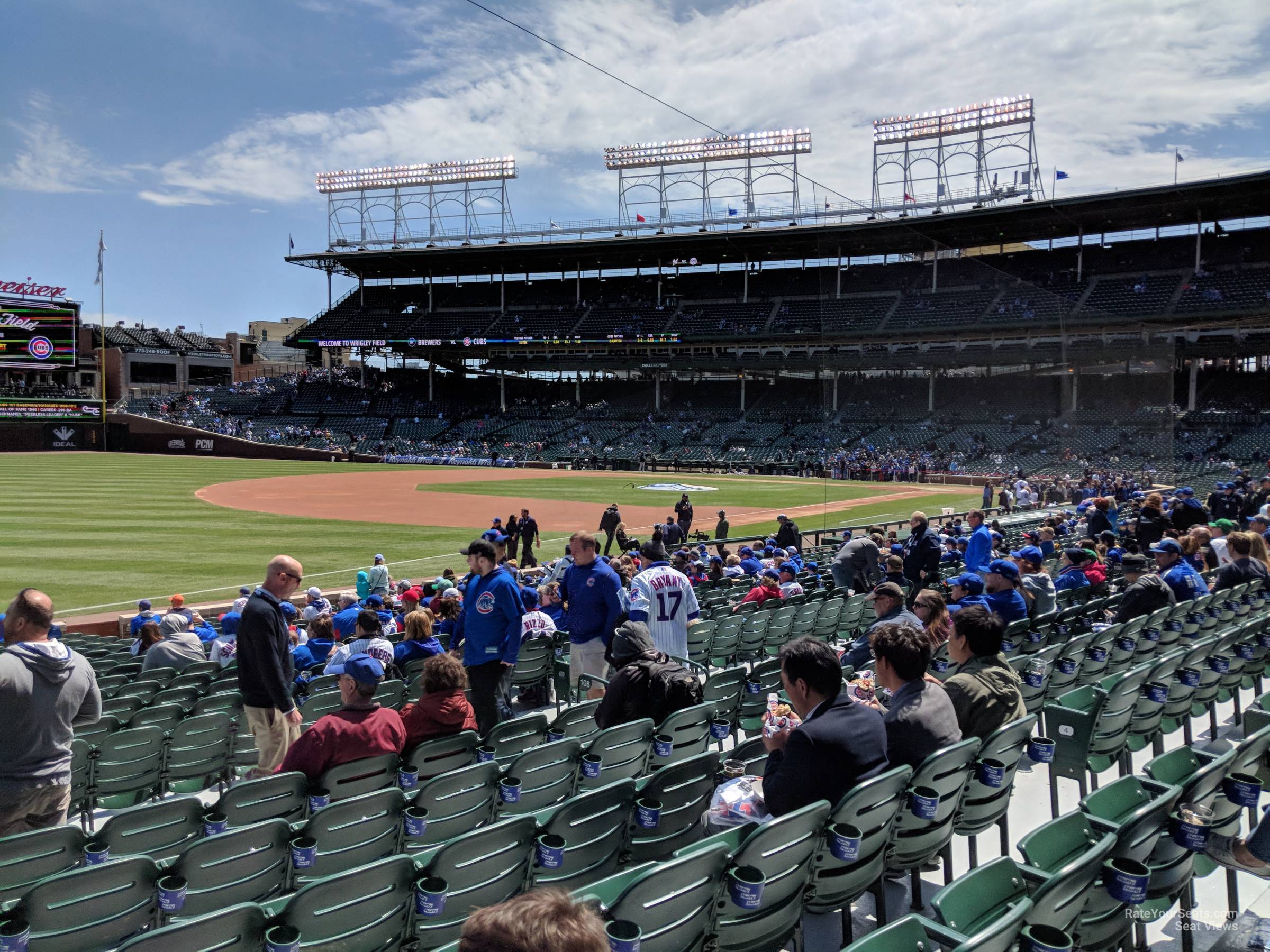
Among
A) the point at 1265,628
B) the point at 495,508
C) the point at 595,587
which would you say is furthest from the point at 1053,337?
the point at 495,508

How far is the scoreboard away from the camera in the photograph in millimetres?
56125


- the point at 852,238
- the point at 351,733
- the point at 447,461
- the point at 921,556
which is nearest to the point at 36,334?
the point at 447,461

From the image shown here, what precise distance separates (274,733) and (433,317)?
7343 centimetres

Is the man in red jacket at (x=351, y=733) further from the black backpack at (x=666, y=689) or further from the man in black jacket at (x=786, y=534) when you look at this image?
the man in black jacket at (x=786, y=534)

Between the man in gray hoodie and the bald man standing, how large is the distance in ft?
3.78

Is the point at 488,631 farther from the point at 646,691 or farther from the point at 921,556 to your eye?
the point at 921,556

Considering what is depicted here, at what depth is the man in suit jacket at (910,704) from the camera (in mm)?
4059

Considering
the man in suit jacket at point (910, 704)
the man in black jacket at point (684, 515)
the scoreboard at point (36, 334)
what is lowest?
the man in black jacket at point (684, 515)

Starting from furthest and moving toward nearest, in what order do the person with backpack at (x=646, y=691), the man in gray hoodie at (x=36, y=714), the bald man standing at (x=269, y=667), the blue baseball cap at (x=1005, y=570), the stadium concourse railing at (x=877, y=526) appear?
1. the stadium concourse railing at (x=877, y=526)
2. the blue baseball cap at (x=1005, y=570)
3. the bald man standing at (x=269, y=667)
4. the person with backpack at (x=646, y=691)
5. the man in gray hoodie at (x=36, y=714)

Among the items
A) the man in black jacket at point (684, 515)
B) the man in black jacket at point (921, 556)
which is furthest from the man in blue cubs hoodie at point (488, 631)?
the man in black jacket at point (684, 515)

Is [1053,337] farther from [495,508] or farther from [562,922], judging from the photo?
[562,922]

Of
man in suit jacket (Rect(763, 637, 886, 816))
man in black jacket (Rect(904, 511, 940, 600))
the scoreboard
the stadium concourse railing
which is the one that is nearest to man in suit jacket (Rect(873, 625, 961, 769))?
man in suit jacket (Rect(763, 637, 886, 816))

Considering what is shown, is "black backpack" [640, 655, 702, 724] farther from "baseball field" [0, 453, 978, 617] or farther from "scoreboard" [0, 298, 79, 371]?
"scoreboard" [0, 298, 79, 371]

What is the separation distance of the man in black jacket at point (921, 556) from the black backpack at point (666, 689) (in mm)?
→ 6580
